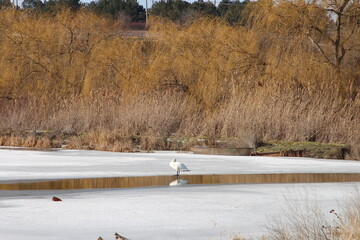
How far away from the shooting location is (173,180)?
1174 centimetres

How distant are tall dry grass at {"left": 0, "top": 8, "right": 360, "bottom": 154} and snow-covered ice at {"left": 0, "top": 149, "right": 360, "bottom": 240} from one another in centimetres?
441

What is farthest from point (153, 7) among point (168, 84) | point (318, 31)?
point (318, 31)

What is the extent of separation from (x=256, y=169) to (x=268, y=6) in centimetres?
1125

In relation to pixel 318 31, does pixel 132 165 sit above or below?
below

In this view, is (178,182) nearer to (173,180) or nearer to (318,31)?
(173,180)

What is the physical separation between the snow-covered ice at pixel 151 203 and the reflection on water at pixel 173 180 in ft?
0.71

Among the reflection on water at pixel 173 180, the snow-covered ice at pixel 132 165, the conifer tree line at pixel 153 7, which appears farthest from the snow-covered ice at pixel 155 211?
the conifer tree line at pixel 153 7

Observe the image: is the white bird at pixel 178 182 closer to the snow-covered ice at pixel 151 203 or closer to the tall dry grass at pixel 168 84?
the snow-covered ice at pixel 151 203

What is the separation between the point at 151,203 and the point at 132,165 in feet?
16.3

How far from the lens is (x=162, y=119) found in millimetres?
20891

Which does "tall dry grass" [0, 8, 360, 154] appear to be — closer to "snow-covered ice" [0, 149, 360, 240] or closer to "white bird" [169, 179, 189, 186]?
"snow-covered ice" [0, 149, 360, 240]

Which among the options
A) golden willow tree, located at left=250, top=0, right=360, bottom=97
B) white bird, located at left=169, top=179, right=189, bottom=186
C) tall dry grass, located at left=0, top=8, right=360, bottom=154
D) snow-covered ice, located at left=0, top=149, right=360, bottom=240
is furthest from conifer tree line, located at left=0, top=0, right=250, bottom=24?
white bird, located at left=169, top=179, right=189, bottom=186

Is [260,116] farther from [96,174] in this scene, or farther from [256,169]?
[96,174]

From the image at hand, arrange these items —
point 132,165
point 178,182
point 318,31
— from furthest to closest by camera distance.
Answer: point 318,31, point 132,165, point 178,182
